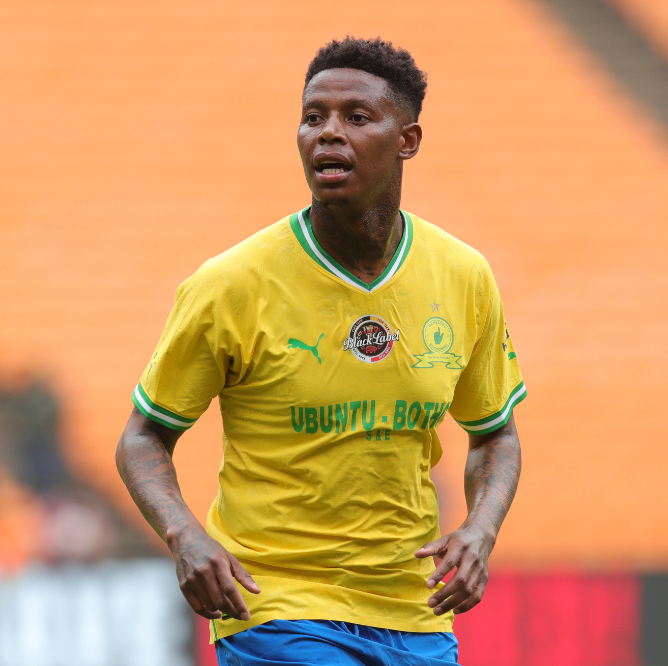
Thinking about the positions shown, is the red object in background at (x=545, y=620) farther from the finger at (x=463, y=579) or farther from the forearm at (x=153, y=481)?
the finger at (x=463, y=579)

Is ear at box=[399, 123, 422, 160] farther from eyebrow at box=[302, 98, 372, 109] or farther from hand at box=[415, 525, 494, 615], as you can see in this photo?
hand at box=[415, 525, 494, 615]

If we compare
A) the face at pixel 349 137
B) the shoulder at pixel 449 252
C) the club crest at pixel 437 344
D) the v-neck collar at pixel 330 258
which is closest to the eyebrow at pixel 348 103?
the face at pixel 349 137

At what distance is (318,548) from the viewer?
2342 millimetres

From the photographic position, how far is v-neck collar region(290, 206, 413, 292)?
97.3 inches

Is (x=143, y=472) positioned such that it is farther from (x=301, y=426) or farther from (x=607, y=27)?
(x=607, y=27)

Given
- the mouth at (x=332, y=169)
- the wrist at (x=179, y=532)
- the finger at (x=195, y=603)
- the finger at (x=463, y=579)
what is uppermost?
the mouth at (x=332, y=169)

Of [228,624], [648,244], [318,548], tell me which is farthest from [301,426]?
[648,244]

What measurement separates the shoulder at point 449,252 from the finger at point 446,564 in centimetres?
73

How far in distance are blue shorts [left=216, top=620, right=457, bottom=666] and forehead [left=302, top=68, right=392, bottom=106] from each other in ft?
3.96

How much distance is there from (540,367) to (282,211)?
7.60ft

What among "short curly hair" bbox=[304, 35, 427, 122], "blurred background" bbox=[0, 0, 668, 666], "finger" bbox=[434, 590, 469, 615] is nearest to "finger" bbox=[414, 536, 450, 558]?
"finger" bbox=[434, 590, 469, 615]

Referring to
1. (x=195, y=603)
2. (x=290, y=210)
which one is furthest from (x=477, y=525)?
(x=290, y=210)

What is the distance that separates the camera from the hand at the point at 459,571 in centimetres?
217

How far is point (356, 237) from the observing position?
2.51 m
